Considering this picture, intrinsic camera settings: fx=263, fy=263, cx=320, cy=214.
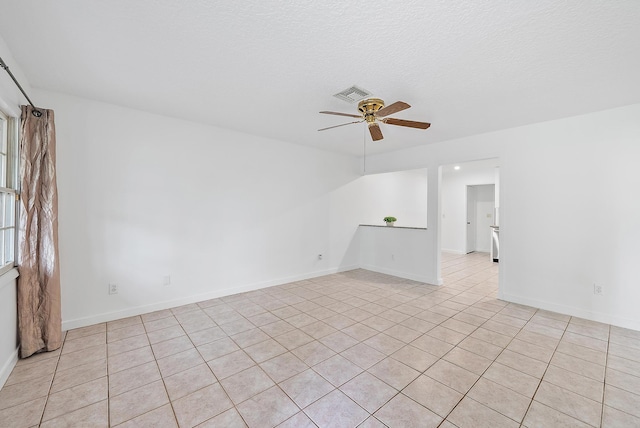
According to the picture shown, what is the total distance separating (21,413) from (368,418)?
2271 millimetres

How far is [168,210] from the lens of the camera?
3516 millimetres

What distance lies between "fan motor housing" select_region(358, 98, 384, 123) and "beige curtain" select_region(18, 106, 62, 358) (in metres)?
3.02

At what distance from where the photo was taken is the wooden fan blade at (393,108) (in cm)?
228

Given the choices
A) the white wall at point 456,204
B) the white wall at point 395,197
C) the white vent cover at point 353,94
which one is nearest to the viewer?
the white vent cover at point 353,94

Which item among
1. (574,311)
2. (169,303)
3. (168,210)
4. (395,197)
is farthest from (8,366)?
(395,197)

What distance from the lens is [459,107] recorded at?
3070mm

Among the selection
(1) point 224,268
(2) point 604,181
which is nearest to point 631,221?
(2) point 604,181

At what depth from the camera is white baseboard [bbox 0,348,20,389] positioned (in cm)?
198

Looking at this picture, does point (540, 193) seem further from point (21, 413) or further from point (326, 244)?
point (21, 413)

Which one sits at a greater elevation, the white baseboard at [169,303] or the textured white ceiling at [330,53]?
the textured white ceiling at [330,53]

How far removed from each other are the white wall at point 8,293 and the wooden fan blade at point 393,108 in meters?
3.01

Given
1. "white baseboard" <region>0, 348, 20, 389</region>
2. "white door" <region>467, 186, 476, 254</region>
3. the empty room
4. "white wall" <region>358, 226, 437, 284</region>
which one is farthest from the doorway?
"white baseboard" <region>0, 348, 20, 389</region>

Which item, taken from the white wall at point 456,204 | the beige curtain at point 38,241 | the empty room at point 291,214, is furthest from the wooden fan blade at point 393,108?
the white wall at point 456,204

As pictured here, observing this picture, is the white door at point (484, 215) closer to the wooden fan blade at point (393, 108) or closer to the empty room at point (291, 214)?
the empty room at point (291, 214)
